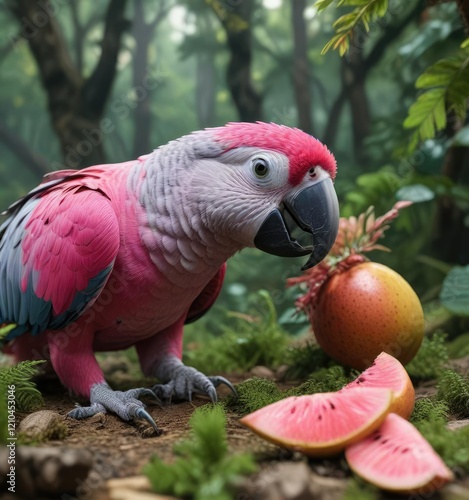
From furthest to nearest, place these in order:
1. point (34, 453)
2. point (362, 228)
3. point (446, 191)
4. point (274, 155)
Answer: point (446, 191)
point (362, 228)
point (274, 155)
point (34, 453)

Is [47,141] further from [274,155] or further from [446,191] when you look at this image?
[274,155]

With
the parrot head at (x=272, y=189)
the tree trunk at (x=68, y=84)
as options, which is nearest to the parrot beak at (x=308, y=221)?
the parrot head at (x=272, y=189)

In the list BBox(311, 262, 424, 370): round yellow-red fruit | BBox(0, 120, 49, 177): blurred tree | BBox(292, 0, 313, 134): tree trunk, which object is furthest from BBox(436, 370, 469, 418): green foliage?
BBox(0, 120, 49, 177): blurred tree

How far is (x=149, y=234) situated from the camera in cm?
156

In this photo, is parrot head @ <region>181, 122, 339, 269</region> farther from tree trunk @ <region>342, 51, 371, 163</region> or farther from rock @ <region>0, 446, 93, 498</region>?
tree trunk @ <region>342, 51, 371, 163</region>

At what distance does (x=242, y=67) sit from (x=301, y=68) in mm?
792

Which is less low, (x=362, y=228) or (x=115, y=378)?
(x=362, y=228)

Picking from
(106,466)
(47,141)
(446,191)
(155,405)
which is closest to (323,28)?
(446,191)

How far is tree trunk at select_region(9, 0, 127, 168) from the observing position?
3.70m

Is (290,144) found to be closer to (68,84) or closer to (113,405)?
(113,405)

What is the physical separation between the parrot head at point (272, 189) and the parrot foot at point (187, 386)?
0.52 meters

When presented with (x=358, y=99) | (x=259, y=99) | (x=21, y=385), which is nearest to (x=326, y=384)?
(x=21, y=385)

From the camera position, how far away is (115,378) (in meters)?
2.26

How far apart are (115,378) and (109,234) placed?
99cm
